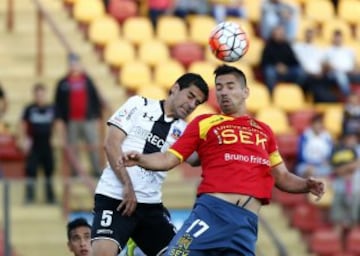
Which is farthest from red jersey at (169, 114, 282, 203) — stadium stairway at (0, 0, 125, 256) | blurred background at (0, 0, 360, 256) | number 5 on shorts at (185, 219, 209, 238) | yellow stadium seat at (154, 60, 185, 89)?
yellow stadium seat at (154, 60, 185, 89)

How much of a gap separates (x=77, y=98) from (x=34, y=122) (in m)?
0.75

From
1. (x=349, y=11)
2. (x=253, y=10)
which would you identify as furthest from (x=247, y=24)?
(x=349, y=11)

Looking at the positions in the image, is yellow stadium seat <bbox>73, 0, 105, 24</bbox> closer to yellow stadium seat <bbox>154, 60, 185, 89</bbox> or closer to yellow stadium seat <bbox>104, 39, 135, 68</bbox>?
yellow stadium seat <bbox>104, 39, 135, 68</bbox>

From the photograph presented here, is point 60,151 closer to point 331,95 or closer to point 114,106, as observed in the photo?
point 114,106

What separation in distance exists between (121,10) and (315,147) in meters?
3.90

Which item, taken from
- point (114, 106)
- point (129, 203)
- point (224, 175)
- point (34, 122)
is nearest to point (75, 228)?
point (129, 203)

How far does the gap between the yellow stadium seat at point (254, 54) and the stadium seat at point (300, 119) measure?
3.98ft

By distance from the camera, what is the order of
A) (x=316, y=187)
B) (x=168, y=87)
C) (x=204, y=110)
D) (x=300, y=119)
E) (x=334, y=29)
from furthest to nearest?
(x=334, y=29) → (x=300, y=119) → (x=168, y=87) → (x=204, y=110) → (x=316, y=187)

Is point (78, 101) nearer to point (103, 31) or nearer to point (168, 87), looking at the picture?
point (168, 87)

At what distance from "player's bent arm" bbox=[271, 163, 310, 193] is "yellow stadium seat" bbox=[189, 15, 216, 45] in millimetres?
10363

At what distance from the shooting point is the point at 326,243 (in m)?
18.5

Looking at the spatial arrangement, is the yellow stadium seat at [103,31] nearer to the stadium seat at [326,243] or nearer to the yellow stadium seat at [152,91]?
the yellow stadium seat at [152,91]

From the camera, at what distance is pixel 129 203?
1166cm

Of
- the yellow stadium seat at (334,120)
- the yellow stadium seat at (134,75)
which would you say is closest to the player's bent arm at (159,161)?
the yellow stadium seat at (134,75)
